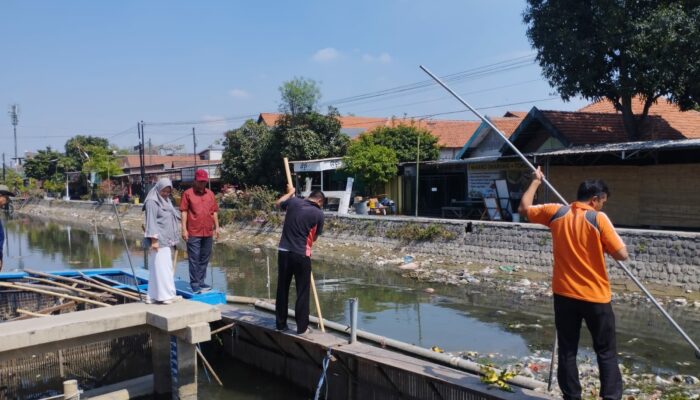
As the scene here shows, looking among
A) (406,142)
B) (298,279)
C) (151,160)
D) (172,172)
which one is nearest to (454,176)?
(406,142)

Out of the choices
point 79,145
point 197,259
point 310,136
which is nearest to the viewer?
point 197,259

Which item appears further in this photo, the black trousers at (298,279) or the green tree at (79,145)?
the green tree at (79,145)

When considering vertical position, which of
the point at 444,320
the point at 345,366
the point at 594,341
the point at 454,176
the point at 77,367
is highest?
the point at 454,176

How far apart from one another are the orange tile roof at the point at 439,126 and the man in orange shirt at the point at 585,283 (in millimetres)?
19257

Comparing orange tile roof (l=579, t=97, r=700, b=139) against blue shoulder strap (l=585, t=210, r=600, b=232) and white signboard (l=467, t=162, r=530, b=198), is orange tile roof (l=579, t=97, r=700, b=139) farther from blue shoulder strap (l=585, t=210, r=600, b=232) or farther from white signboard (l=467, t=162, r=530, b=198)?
blue shoulder strap (l=585, t=210, r=600, b=232)

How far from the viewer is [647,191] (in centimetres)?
1507

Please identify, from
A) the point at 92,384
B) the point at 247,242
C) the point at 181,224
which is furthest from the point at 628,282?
the point at 247,242

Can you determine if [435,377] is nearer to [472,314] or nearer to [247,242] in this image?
[472,314]

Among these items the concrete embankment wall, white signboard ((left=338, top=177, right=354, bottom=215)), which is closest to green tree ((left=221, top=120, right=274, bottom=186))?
the concrete embankment wall

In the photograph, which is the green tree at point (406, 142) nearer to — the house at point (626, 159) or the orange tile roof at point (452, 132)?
the house at point (626, 159)

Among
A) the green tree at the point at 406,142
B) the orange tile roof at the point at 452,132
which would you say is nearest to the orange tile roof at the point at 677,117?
the green tree at the point at 406,142

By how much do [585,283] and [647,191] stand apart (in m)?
13.1

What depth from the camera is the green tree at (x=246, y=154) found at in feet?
89.7

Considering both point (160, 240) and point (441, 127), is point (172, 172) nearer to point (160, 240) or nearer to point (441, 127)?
point (441, 127)
